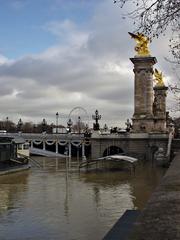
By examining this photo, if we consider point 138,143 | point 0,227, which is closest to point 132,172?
point 138,143

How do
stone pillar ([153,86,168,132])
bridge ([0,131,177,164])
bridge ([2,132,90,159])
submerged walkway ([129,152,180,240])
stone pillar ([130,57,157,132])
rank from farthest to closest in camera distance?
bridge ([2,132,90,159]) → stone pillar ([153,86,168,132]) → stone pillar ([130,57,157,132]) → bridge ([0,131,177,164]) → submerged walkway ([129,152,180,240])

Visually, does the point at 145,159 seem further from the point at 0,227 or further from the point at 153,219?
the point at 153,219

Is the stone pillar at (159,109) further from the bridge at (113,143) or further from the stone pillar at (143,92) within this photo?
the bridge at (113,143)

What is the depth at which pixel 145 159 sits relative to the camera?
7525 cm

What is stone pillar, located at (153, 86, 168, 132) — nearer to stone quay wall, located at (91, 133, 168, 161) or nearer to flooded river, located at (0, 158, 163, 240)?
stone quay wall, located at (91, 133, 168, 161)

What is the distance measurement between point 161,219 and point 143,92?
6992 cm

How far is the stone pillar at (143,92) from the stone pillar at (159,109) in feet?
12.8

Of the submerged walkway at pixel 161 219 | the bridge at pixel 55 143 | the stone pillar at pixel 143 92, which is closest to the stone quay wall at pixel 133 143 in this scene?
the stone pillar at pixel 143 92

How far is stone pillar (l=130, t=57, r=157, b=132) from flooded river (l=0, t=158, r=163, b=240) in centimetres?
2325

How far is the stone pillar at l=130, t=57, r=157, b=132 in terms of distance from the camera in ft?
263

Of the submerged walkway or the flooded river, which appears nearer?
the submerged walkway

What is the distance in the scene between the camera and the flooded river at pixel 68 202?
22986 mm

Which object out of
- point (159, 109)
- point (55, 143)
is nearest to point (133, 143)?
point (159, 109)

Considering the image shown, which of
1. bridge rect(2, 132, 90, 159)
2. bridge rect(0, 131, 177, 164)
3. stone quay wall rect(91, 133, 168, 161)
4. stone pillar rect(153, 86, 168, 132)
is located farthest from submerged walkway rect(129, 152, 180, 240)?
bridge rect(2, 132, 90, 159)
